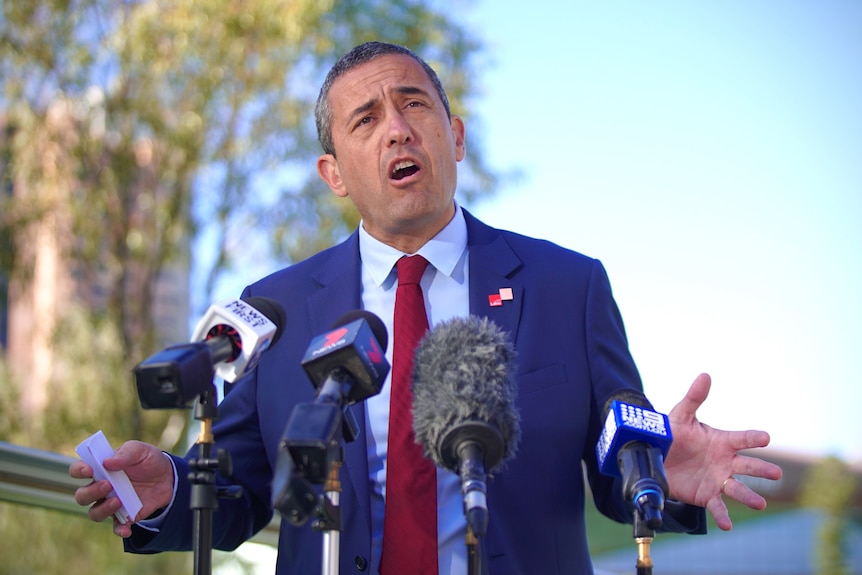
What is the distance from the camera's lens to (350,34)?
37.8ft

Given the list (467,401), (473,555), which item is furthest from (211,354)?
(473,555)

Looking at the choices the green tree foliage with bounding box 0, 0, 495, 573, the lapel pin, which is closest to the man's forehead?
the lapel pin

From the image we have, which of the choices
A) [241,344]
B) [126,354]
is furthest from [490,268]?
[126,354]

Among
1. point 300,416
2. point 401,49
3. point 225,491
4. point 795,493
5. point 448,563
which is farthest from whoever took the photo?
point 795,493

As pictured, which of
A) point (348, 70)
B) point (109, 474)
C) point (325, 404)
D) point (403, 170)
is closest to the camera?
point (325, 404)

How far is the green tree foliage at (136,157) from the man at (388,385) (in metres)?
7.46

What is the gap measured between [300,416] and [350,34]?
10230mm

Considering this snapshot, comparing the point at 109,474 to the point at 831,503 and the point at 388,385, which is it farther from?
the point at 831,503

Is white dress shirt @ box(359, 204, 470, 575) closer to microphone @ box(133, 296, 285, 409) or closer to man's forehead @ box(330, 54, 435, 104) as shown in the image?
man's forehead @ box(330, 54, 435, 104)

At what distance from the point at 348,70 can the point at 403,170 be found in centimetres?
42

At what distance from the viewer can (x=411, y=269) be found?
2.98m

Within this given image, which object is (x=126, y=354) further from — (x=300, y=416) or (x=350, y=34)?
(x=300, y=416)

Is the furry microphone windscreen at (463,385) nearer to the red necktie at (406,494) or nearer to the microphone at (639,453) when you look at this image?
the microphone at (639,453)

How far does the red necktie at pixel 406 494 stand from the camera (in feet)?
8.34
